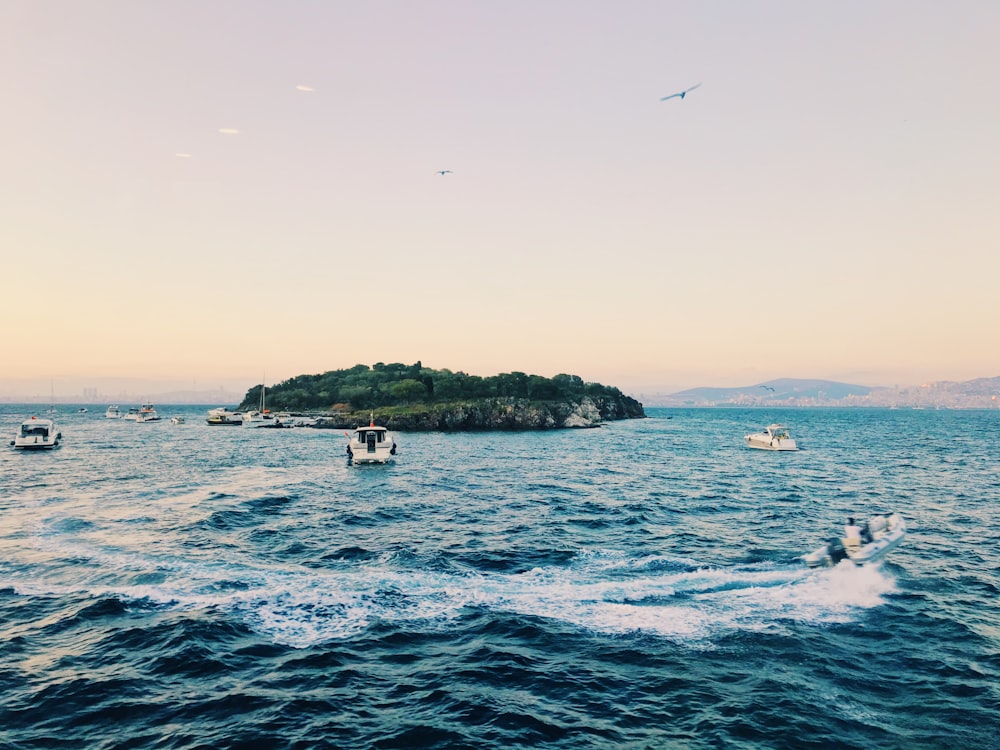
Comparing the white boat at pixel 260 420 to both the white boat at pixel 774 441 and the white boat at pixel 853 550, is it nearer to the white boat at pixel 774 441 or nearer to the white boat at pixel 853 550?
the white boat at pixel 774 441

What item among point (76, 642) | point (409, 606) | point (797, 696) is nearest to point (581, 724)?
point (797, 696)

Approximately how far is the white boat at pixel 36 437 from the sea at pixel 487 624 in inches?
1752

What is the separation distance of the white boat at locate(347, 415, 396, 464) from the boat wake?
37.5 metres

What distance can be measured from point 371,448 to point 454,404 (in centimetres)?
7229

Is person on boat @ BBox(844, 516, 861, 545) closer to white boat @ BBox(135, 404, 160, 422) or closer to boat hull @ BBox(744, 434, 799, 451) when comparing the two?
boat hull @ BBox(744, 434, 799, 451)

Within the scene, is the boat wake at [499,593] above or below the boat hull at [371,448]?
below

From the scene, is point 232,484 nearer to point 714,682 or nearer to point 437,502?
point 437,502

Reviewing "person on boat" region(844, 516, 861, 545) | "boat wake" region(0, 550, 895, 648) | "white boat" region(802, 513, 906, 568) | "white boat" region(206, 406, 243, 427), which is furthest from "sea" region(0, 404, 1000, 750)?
"white boat" region(206, 406, 243, 427)

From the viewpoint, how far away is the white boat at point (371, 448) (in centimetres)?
6481

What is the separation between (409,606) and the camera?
21078 millimetres

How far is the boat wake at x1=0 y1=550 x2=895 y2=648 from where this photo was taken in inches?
765

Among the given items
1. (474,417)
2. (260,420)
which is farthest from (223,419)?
(474,417)

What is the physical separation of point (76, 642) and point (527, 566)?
16523mm

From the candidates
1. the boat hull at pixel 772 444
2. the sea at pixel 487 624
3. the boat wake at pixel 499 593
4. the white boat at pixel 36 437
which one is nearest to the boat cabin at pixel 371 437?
the sea at pixel 487 624
